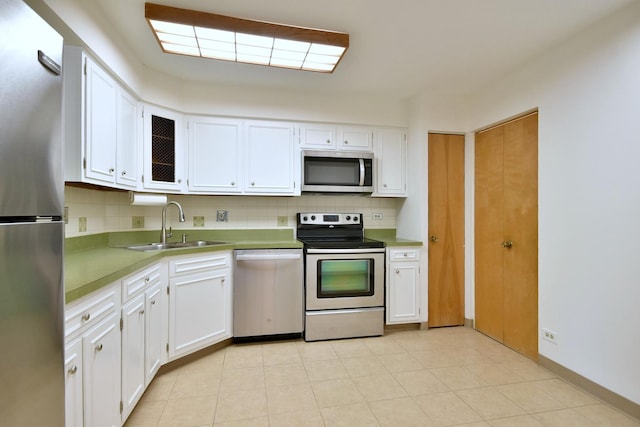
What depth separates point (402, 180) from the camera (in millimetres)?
3312

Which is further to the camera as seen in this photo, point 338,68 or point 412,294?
point 412,294

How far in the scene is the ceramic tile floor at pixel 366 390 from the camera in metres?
1.72

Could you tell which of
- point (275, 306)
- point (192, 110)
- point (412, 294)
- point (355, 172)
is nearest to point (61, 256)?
point (275, 306)

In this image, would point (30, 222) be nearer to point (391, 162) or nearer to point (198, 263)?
point (198, 263)

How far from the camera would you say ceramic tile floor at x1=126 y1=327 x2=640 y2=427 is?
5.65ft

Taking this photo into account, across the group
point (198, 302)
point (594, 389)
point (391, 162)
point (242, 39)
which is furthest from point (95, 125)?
point (594, 389)

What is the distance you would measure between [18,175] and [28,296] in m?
0.31

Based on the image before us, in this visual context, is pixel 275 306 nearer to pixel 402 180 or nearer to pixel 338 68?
pixel 402 180

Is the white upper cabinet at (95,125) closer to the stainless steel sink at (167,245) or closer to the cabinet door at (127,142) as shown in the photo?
the cabinet door at (127,142)

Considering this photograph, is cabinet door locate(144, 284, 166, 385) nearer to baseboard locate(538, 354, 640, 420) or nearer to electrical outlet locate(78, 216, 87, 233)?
electrical outlet locate(78, 216, 87, 233)

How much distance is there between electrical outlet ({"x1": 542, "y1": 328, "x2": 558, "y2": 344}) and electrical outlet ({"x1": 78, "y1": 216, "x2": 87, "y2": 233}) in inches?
141

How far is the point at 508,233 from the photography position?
106 inches

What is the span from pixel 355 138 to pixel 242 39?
153 centimetres

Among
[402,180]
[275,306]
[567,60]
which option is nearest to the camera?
[567,60]
